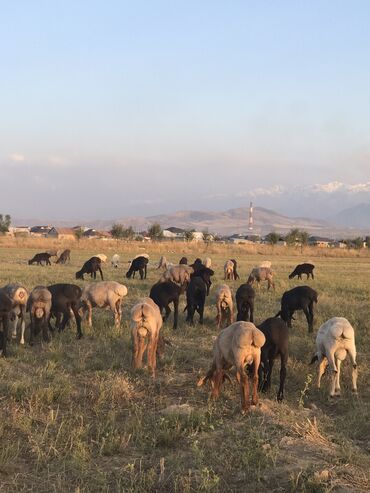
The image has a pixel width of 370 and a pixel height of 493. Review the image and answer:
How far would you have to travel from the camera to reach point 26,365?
9664mm

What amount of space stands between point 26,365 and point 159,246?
43364mm

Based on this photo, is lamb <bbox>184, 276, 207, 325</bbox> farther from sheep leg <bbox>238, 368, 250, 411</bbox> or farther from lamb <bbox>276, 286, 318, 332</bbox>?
sheep leg <bbox>238, 368, 250, 411</bbox>

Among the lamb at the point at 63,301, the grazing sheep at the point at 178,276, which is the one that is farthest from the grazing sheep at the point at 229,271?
the lamb at the point at 63,301

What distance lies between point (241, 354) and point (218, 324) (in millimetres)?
5960

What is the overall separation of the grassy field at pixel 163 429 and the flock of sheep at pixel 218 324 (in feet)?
1.30

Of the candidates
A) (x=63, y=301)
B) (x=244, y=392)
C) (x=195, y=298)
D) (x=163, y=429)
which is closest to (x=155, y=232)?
(x=195, y=298)

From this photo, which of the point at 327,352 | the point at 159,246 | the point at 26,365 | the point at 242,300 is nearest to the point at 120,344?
the point at 26,365

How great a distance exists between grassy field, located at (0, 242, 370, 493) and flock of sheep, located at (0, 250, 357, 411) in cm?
40

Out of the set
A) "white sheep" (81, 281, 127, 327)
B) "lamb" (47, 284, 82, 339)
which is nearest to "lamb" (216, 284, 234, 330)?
"white sheep" (81, 281, 127, 327)

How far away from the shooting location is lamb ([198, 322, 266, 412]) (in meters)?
7.27

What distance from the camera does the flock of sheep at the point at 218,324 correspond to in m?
7.61

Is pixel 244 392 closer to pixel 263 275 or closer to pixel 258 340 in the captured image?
pixel 258 340

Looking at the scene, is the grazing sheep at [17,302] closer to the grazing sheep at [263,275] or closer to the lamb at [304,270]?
the grazing sheep at [263,275]

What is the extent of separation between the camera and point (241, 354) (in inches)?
292
